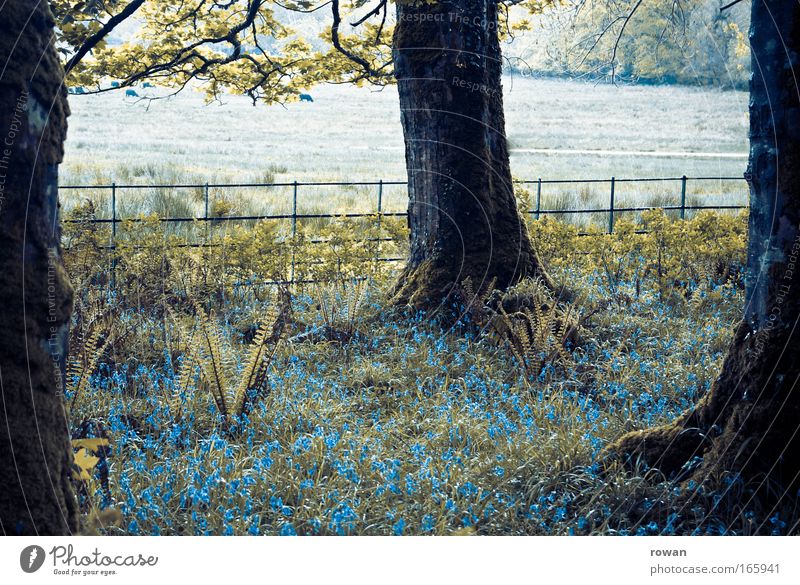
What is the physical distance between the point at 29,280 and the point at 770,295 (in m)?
2.95

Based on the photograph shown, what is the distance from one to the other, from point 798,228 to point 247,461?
2.88 m

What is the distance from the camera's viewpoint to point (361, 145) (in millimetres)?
53188

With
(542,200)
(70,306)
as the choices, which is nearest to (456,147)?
(70,306)

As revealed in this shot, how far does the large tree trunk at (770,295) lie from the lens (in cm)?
354

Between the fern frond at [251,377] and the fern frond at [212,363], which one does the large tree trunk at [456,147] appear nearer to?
the fern frond at [251,377]

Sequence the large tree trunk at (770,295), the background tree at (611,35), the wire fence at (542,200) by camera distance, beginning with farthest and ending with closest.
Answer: the wire fence at (542,200)
the background tree at (611,35)
the large tree trunk at (770,295)

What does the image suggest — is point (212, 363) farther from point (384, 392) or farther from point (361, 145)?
point (361, 145)

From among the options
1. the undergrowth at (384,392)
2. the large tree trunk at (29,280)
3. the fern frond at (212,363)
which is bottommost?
the undergrowth at (384,392)

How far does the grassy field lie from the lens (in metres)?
25.5

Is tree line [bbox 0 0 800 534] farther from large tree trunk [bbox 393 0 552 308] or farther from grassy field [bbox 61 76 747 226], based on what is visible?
grassy field [bbox 61 76 747 226]

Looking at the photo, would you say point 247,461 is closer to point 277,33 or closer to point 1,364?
point 1,364

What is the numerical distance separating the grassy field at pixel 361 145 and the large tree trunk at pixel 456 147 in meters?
3.39

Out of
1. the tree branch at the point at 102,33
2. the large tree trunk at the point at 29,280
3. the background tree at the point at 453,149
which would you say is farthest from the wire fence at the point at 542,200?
the large tree trunk at the point at 29,280

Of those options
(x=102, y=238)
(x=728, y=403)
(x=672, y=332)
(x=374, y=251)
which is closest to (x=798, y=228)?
(x=728, y=403)
